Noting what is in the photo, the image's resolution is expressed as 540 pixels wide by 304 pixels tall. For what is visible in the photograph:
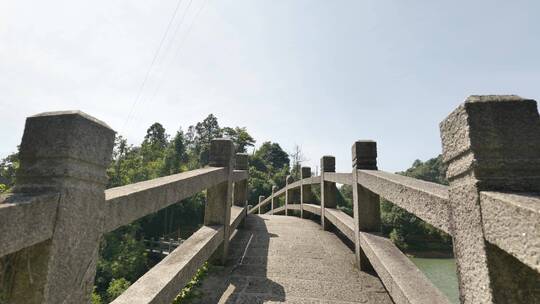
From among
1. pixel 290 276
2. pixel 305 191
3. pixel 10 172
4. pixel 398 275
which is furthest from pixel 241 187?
pixel 10 172

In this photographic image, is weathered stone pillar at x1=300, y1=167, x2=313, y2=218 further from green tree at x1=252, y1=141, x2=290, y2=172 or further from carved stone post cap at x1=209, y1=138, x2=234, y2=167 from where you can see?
green tree at x1=252, y1=141, x2=290, y2=172

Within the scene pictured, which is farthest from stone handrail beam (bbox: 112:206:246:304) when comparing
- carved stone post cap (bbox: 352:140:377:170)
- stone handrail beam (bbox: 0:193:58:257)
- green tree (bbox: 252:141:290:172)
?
green tree (bbox: 252:141:290:172)

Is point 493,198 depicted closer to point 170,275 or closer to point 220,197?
point 170,275

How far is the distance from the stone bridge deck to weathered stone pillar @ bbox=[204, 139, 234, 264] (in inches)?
11.7

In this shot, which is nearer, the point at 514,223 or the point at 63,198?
the point at 514,223

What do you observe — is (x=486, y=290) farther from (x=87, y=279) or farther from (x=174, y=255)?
(x=174, y=255)

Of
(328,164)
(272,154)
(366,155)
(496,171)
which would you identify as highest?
(272,154)

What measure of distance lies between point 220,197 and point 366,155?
6.77ft

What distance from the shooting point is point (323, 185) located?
5.81 metres

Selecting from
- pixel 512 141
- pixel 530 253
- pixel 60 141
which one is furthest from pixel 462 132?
pixel 60 141

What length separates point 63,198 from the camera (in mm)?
1109

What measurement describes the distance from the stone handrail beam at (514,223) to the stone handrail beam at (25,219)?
1.66 metres

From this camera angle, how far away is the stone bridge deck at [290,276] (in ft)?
9.11

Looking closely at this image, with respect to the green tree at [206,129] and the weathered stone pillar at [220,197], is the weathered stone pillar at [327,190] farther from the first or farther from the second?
the green tree at [206,129]
